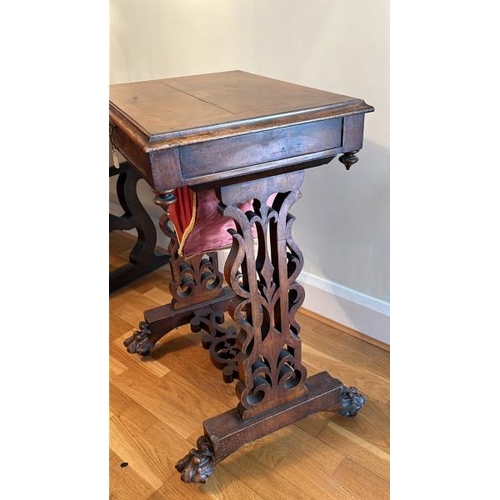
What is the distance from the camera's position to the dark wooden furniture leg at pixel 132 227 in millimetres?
1790

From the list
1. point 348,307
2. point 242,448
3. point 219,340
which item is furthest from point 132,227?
point 242,448

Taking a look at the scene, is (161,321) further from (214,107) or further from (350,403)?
(214,107)

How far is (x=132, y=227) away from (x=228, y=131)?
1.19m

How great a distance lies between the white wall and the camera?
1.23 metres

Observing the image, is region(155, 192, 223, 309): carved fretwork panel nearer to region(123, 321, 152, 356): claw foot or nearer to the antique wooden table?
region(123, 321, 152, 356): claw foot

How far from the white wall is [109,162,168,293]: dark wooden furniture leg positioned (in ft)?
1.41

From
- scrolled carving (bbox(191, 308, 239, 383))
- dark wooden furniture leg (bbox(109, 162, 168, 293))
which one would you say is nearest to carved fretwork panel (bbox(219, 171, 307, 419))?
scrolled carving (bbox(191, 308, 239, 383))

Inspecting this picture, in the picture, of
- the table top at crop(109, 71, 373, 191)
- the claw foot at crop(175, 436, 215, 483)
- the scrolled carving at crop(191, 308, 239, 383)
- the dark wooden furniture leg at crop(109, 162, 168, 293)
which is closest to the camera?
the table top at crop(109, 71, 373, 191)

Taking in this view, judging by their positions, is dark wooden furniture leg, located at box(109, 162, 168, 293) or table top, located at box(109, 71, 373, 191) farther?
dark wooden furniture leg, located at box(109, 162, 168, 293)

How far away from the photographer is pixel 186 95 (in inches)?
38.1

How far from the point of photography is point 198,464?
1039mm

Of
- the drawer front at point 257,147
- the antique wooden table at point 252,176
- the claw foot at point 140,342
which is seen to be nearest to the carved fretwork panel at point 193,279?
the claw foot at point 140,342
